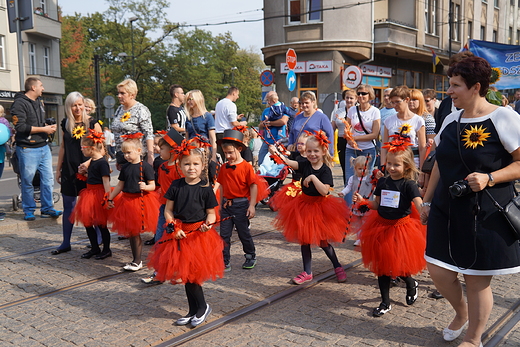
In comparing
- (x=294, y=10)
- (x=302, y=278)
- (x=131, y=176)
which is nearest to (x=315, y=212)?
(x=302, y=278)

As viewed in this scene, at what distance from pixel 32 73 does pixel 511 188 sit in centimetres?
3748

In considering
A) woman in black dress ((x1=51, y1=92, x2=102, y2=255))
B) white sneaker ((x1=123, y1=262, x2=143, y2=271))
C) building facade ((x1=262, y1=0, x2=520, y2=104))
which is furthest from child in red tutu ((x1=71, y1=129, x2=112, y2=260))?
building facade ((x1=262, y1=0, x2=520, y2=104))

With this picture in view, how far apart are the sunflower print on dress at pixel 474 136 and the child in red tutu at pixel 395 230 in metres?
1.20

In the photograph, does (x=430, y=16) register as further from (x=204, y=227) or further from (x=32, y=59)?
(x=204, y=227)

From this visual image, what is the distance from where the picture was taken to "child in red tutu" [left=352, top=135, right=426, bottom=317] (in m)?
4.43

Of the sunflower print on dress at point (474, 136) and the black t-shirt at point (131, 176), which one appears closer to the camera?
the sunflower print on dress at point (474, 136)

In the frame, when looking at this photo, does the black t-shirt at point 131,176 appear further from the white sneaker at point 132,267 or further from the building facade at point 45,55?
the building facade at point 45,55

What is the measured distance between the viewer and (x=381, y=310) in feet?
14.3

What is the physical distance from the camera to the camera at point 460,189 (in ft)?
10.6

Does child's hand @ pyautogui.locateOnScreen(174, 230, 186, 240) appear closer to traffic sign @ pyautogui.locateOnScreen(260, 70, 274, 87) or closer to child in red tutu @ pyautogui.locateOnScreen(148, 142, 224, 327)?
child in red tutu @ pyautogui.locateOnScreen(148, 142, 224, 327)

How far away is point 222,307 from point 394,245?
1.67 metres

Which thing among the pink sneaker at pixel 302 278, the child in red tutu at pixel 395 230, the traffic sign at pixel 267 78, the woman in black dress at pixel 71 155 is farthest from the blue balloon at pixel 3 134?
the traffic sign at pixel 267 78

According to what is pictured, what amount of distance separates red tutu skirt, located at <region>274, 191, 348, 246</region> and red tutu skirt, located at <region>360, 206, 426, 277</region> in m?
0.49

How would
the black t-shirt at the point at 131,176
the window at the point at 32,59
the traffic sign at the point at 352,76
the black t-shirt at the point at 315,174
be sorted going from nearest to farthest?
the black t-shirt at the point at 315,174 < the black t-shirt at the point at 131,176 < the traffic sign at the point at 352,76 < the window at the point at 32,59
